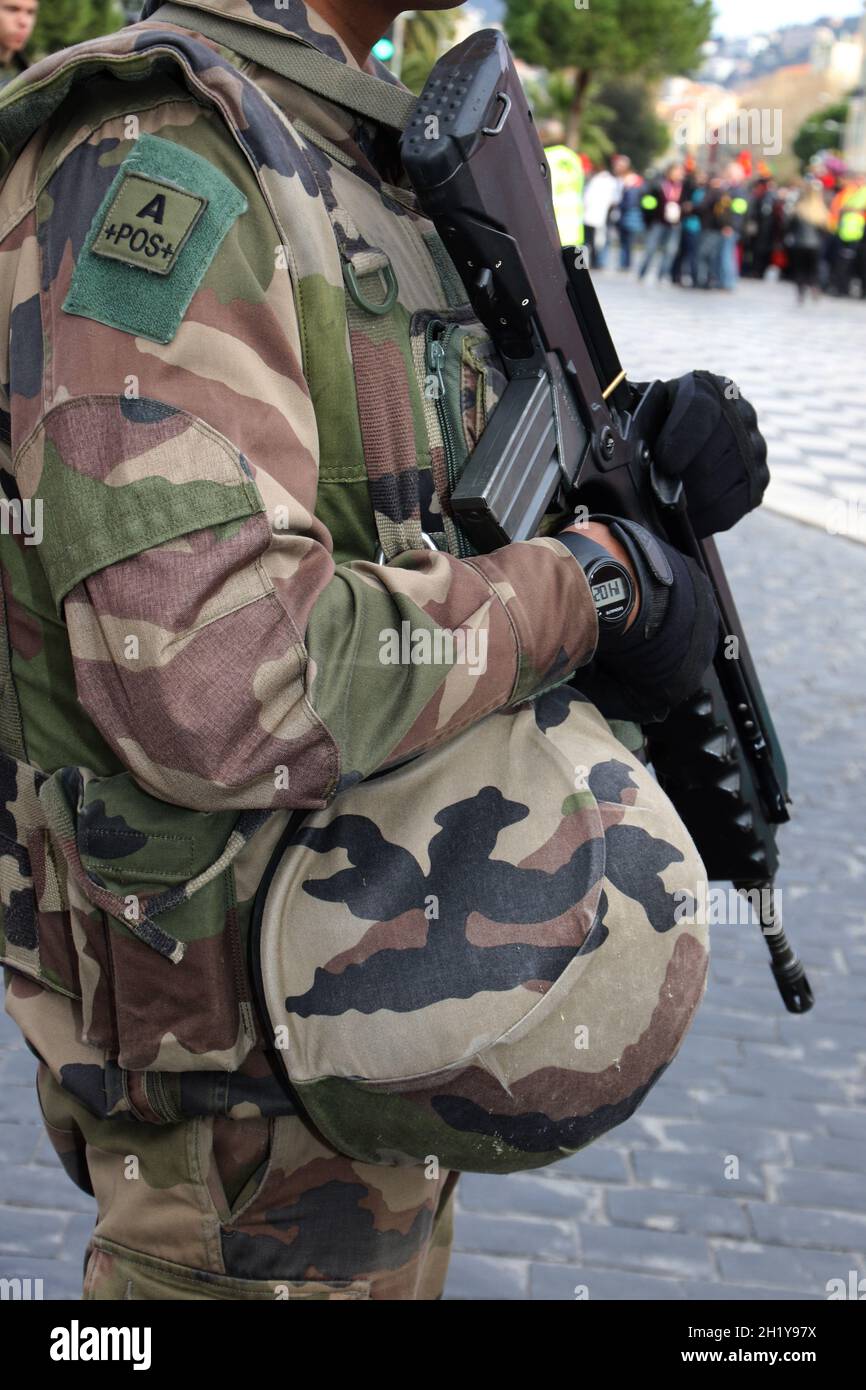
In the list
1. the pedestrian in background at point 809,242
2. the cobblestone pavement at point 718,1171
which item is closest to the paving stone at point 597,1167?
the cobblestone pavement at point 718,1171

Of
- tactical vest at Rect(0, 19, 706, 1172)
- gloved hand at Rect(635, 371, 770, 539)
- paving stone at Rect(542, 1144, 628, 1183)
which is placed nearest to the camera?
tactical vest at Rect(0, 19, 706, 1172)

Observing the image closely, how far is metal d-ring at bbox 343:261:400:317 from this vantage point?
137 centimetres

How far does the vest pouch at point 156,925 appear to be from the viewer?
1342 millimetres

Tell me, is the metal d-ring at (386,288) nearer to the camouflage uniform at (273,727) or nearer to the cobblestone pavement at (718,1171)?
the camouflage uniform at (273,727)

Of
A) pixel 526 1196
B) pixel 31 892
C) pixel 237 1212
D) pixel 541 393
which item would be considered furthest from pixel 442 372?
pixel 526 1196

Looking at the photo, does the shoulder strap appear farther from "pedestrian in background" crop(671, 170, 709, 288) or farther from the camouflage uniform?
"pedestrian in background" crop(671, 170, 709, 288)

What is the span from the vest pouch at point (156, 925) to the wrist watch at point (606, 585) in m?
0.43

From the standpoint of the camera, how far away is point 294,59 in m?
1.43

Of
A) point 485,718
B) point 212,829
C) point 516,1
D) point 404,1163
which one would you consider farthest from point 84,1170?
point 516,1

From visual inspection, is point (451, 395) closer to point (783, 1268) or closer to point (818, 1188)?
point (783, 1268)

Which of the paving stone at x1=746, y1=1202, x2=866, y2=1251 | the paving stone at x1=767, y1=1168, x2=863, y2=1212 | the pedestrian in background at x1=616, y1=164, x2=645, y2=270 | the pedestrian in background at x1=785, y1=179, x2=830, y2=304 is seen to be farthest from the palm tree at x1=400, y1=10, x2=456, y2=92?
the paving stone at x1=746, y1=1202, x2=866, y2=1251

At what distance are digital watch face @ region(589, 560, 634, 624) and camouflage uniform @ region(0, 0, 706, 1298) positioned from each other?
39mm

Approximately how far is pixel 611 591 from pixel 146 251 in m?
0.57
